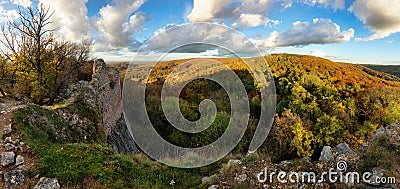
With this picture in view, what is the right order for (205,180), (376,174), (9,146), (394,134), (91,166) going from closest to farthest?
(376,174), (91,166), (9,146), (205,180), (394,134)

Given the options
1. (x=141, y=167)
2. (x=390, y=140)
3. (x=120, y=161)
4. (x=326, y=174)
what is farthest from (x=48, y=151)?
(x=390, y=140)

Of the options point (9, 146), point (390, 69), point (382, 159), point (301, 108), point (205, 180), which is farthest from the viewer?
point (390, 69)

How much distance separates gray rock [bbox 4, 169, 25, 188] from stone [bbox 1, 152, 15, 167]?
464mm

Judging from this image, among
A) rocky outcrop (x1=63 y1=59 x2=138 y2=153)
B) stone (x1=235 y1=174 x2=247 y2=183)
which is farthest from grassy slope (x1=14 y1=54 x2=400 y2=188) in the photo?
rocky outcrop (x1=63 y1=59 x2=138 y2=153)

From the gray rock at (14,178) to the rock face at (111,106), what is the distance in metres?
8.18

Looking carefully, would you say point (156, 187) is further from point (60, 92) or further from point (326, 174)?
point (60, 92)

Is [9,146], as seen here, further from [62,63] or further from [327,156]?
[62,63]

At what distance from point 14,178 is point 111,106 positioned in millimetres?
12067

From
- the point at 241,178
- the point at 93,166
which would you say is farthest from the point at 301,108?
the point at 93,166

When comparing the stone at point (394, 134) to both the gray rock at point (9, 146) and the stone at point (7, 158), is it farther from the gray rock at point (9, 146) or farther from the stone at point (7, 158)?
the gray rock at point (9, 146)

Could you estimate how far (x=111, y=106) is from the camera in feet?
58.7

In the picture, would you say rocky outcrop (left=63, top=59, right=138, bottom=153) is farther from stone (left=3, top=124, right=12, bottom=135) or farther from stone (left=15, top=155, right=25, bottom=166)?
stone (left=15, top=155, right=25, bottom=166)

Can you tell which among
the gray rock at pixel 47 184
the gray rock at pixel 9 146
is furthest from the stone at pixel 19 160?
the gray rock at pixel 47 184

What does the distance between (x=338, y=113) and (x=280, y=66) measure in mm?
20164
